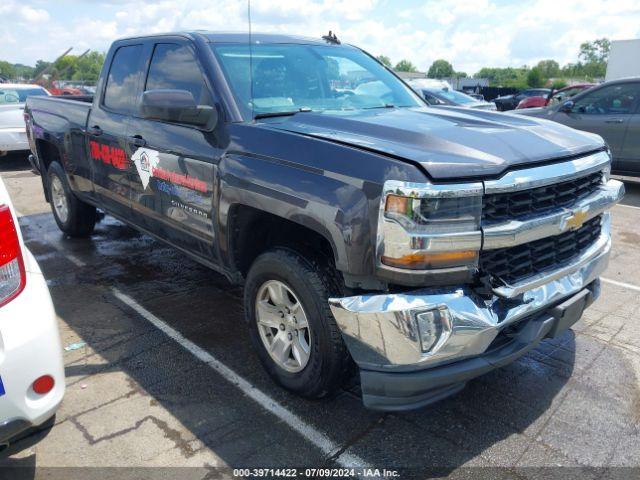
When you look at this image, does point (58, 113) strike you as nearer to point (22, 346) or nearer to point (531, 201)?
point (22, 346)

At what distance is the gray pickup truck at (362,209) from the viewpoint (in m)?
2.36

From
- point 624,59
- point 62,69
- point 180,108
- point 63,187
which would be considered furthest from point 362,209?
point 62,69

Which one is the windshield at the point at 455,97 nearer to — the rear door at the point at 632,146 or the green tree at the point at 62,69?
the rear door at the point at 632,146

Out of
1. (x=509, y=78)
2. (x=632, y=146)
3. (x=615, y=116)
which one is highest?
(x=615, y=116)

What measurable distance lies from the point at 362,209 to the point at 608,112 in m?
7.88

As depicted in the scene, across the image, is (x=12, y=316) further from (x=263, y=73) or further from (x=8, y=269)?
(x=263, y=73)

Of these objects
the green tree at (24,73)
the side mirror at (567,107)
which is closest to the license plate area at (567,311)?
the side mirror at (567,107)

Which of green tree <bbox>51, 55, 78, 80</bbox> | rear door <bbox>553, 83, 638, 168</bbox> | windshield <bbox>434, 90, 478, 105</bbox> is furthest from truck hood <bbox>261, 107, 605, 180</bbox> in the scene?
green tree <bbox>51, 55, 78, 80</bbox>

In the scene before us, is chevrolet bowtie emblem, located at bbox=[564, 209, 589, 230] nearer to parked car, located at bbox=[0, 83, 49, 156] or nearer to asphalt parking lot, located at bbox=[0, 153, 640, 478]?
asphalt parking lot, located at bbox=[0, 153, 640, 478]

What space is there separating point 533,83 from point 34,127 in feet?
231

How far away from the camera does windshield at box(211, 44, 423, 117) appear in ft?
11.3

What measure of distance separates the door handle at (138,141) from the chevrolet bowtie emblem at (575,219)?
2.82m

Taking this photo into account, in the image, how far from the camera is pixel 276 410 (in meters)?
3.04

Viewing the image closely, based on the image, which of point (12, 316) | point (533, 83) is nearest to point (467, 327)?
point (12, 316)
